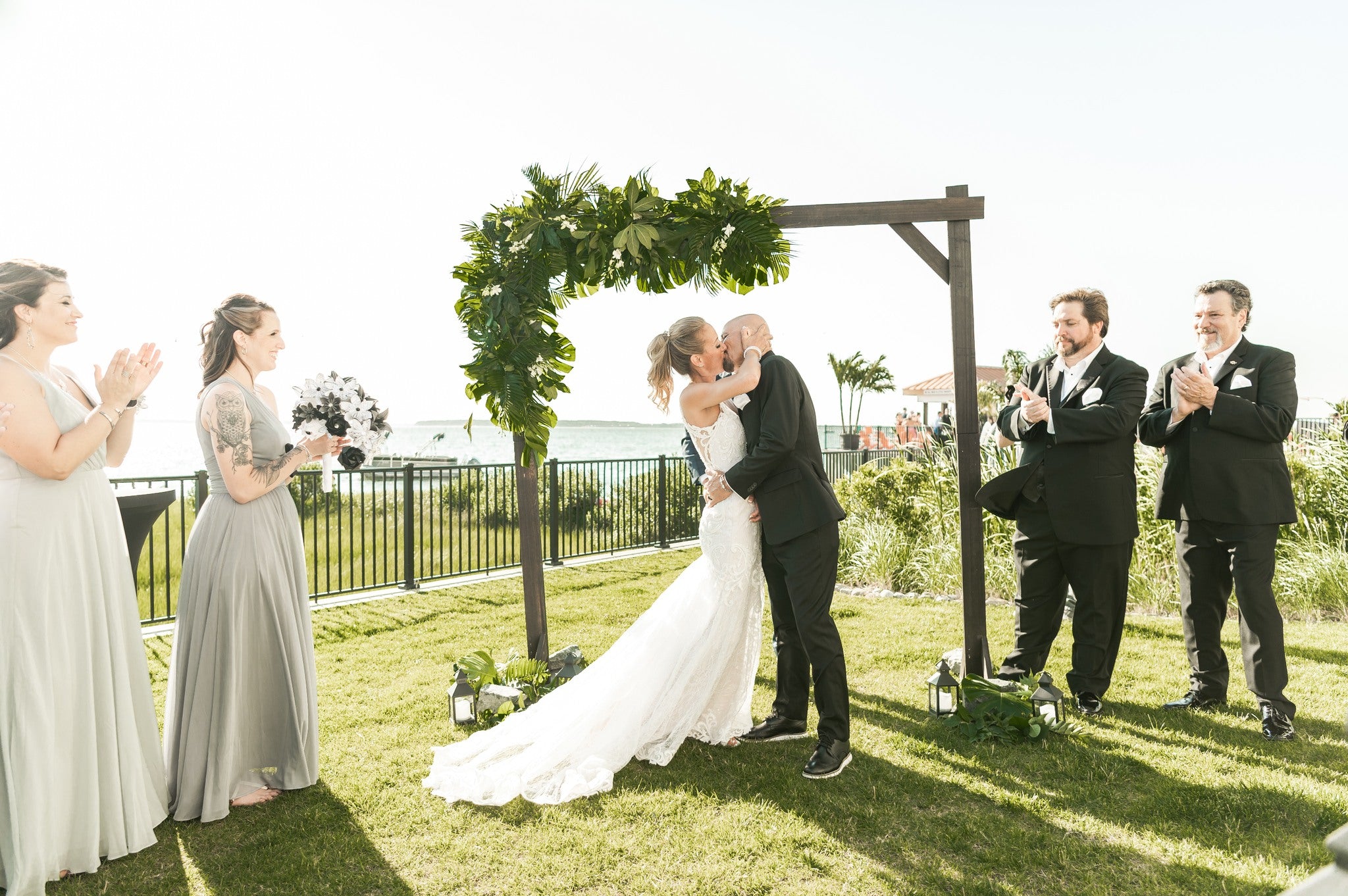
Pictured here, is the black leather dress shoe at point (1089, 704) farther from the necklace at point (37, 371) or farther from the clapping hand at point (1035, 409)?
the necklace at point (37, 371)

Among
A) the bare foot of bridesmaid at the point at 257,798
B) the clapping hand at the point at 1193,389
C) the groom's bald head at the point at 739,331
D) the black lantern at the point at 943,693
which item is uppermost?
the groom's bald head at the point at 739,331

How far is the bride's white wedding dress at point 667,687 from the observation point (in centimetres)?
416

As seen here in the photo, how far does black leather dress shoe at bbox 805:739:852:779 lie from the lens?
410cm

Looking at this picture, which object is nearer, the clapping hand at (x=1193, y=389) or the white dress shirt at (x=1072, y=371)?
the clapping hand at (x=1193, y=389)

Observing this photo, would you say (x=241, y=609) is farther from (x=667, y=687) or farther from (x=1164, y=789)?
(x=1164, y=789)

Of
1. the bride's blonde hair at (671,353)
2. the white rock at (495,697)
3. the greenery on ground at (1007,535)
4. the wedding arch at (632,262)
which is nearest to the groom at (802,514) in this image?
the bride's blonde hair at (671,353)

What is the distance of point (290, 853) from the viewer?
11.2 ft

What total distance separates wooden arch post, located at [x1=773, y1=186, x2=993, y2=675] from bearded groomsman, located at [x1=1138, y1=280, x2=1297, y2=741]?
1052mm

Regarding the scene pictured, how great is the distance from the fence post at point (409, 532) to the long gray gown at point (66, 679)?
5844 millimetres

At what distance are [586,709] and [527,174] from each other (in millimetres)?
3139

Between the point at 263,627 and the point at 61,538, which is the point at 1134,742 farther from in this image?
the point at 61,538

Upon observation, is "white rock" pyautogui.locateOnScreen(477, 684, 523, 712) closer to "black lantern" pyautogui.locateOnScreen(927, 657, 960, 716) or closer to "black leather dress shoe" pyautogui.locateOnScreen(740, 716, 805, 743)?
"black leather dress shoe" pyautogui.locateOnScreen(740, 716, 805, 743)

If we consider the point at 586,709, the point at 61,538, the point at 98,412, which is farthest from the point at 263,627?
the point at 586,709

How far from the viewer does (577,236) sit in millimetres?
5078
